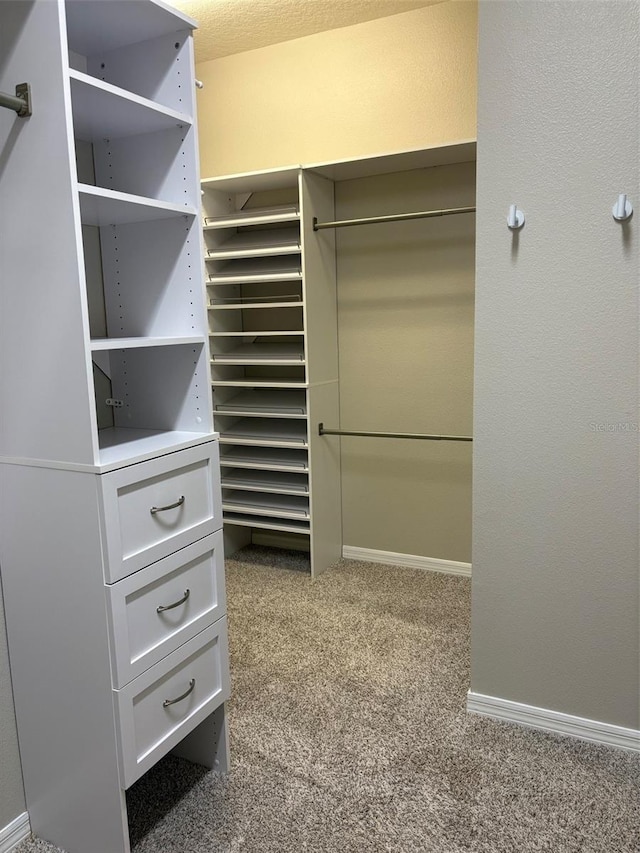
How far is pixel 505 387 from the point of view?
1.95 meters

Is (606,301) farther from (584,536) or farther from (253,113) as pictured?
(253,113)

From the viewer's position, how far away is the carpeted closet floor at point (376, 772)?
1.61m

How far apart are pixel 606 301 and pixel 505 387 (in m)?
0.37

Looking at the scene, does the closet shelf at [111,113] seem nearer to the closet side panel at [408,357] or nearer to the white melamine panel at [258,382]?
the white melamine panel at [258,382]

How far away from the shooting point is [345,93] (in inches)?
122

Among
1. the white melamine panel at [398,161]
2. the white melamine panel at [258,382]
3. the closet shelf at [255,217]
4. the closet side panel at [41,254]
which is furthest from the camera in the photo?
the white melamine panel at [258,382]

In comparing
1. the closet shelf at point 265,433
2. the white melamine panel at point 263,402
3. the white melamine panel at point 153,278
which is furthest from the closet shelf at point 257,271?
the white melamine panel at point 153,278

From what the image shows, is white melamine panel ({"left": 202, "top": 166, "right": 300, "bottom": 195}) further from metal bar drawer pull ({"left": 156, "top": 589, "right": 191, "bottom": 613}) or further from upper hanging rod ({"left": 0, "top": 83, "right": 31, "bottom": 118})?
metal bar drawer pull ({"left": 156, "top": 589, "right": 191, "bottom": 613})

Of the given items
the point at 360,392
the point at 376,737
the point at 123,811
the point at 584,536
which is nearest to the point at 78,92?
the point at 123,811

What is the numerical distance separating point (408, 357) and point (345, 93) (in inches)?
51.7

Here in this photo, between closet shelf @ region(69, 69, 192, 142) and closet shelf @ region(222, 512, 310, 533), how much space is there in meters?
2.03

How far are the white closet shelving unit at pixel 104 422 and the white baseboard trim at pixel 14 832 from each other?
0.16ft

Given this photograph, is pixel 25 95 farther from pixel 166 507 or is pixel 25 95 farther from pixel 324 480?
pixel 324 480

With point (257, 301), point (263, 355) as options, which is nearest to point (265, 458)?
point (263, 355)
